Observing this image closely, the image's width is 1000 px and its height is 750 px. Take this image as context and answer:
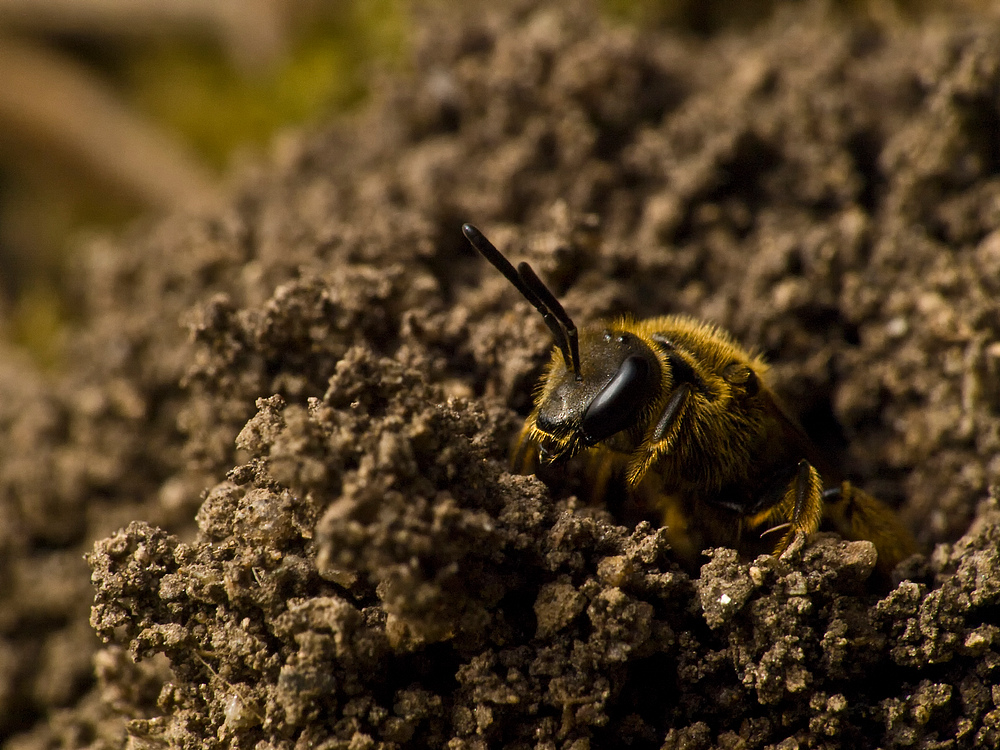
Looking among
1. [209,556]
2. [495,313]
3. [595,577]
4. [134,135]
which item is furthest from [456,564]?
[134,135]

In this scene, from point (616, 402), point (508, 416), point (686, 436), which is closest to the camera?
point (616, 402)

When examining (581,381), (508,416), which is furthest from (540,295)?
(508,416)

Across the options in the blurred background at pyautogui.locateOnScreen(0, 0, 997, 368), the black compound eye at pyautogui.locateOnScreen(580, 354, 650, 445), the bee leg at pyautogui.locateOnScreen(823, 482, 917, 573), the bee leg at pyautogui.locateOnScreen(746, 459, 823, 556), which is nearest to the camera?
the black compound eye at pyautogui.locateOnScreen(580, 354, 650, 445)

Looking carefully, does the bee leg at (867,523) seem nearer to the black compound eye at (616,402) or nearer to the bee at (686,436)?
the bee at (686,436)

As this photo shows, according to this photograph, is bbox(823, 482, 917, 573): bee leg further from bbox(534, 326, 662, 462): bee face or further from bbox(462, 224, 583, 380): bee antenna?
bbox(462, 224, 583, 380): bee antenna

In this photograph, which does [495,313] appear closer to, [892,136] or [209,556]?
[209,556]

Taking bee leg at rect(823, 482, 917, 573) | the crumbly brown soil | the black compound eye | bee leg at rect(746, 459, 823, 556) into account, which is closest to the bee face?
the black compound eye

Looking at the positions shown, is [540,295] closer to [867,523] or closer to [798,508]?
[798,508]
